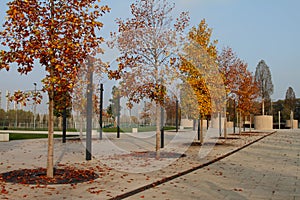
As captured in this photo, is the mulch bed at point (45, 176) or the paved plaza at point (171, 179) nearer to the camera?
the paved plaza at point (171, 179)

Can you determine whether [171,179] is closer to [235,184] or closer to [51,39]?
[235,184]

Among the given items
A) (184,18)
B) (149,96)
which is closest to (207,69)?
(184,18)

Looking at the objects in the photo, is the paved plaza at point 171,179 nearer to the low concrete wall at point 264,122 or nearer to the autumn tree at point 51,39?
the autumn tree at point 51,39

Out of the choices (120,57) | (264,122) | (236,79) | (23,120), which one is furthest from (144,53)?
(23,120)

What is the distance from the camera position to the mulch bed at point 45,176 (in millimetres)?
8750

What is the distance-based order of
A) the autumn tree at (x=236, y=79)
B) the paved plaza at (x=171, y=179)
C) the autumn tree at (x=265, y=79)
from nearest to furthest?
the paved plaza at (x=171, y=179) < the autumn tree at (x=236, y=79) < the autumn tree at (x=265, y=79)

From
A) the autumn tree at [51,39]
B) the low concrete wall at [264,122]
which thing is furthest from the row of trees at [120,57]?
the low concrete wall at [264,122]

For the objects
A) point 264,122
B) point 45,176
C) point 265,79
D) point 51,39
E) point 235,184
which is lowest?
point 235,184

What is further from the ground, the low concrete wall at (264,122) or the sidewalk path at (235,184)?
the low concrete wall at (264,122)

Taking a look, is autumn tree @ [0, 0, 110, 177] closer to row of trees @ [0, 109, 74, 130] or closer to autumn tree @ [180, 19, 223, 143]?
autumn tree @ [180, 19, 223, 143]

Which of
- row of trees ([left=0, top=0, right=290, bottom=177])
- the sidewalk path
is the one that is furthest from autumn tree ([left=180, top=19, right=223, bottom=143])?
the sidewalk path

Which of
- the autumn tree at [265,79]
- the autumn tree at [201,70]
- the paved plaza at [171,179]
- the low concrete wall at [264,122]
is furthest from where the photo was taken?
the autumn tree at [265,79]

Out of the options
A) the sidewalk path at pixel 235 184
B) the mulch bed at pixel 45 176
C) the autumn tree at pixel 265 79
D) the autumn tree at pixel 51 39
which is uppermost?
the autumn tree at pixel 265 79

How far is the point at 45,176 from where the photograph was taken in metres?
9.34
